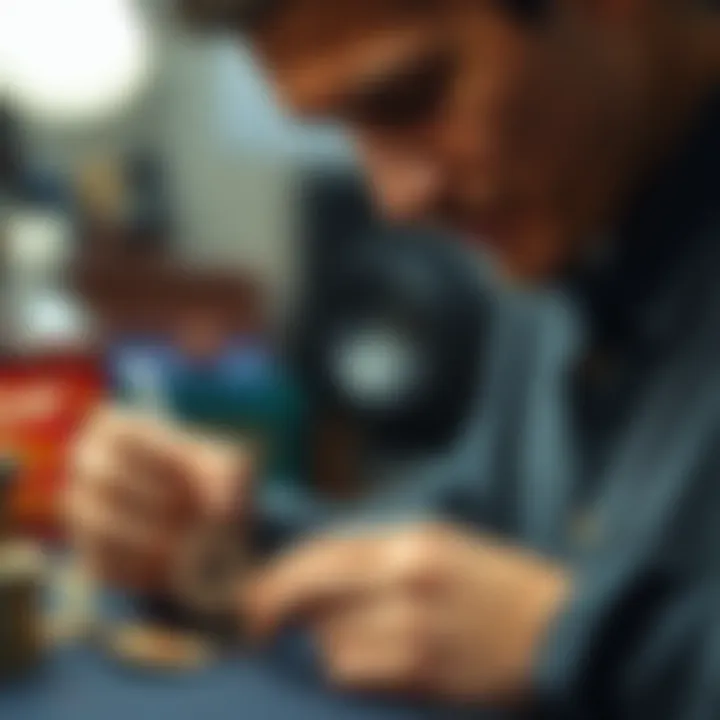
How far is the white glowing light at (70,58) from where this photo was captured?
604 millimetres

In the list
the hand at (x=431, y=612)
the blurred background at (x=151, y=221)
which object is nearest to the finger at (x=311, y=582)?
Answer: the hand at (x=431, y=612)

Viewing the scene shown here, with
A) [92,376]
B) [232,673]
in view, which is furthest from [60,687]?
[92,376]

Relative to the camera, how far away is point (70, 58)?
625 millimetres

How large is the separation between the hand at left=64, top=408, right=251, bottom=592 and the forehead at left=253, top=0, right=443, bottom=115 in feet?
0.41

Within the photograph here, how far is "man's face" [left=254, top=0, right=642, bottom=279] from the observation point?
1.62 ft

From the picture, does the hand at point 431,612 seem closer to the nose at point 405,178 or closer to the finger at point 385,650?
the finger at point 385,650

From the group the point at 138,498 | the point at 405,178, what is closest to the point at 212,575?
the point at 138,498

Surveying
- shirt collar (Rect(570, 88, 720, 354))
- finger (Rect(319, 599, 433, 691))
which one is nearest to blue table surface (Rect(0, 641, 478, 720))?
finger (Rect(319, 599, 433, 691))

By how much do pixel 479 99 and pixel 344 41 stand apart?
5cm

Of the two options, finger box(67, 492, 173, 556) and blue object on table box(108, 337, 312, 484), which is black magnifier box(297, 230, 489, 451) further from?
finger box(67, 492, 173, 556)

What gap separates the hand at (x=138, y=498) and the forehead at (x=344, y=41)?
0.41ft

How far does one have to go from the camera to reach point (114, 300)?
629 millimetres

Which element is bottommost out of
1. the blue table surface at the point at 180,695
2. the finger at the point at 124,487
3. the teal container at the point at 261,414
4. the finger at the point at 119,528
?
the blue table surface at the point at 180,695

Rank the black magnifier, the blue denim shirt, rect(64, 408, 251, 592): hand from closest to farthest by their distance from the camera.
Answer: the blue denim shirt
rect(64, 408, 251, 592): hand
the black magnifier
